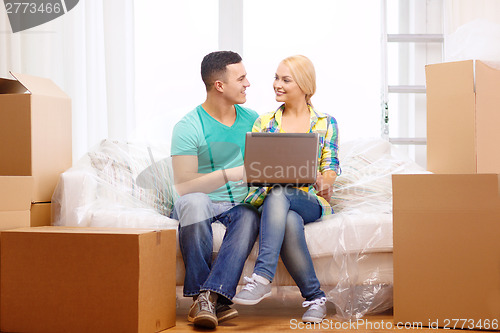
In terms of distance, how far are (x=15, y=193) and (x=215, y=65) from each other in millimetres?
773

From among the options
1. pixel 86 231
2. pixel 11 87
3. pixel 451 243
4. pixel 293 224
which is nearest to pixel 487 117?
pixel 451 243

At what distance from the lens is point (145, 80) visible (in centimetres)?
279

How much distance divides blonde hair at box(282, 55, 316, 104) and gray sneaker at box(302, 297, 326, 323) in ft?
2.36

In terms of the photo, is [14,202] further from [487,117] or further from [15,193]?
[487,117]

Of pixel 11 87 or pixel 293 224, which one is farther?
pixel 11 87

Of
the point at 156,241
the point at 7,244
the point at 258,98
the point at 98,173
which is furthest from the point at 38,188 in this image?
the point at 258,98

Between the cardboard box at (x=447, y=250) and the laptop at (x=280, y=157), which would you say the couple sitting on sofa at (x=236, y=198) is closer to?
the laptop at (x=280, y=157)

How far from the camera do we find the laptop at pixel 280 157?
161 cm

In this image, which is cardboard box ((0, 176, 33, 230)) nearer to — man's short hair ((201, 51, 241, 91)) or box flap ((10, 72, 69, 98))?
box flap ((10, 72, 69, 98))

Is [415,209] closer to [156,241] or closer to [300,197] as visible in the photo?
[300,197]

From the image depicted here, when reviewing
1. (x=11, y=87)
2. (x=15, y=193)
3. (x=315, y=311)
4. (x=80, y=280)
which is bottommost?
(x=315, y=311)

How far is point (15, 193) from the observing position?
5.25 ft

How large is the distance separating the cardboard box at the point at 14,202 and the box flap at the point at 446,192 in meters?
1.04

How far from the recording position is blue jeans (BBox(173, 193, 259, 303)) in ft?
5.21
